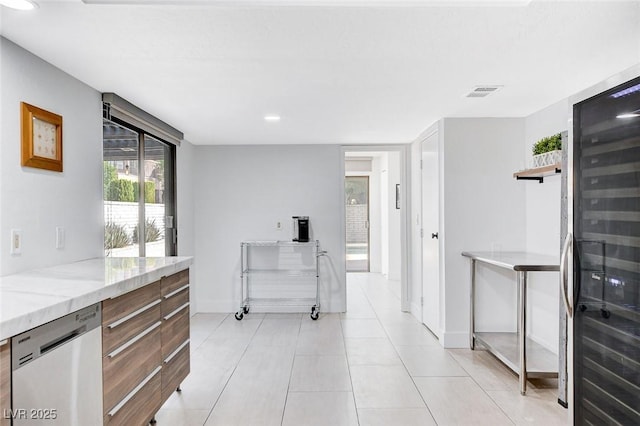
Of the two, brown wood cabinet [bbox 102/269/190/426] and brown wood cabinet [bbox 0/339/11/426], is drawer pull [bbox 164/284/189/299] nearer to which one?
brown wood cabinet [bbox 102/269/190/426]

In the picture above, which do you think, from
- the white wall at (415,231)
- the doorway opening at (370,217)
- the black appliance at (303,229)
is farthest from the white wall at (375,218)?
the black appliance at (303,229)

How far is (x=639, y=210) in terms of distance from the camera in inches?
60.2

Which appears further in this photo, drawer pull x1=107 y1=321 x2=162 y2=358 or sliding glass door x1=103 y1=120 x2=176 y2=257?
sliding glass door x1=103 y1=120 x2=176 y2=257

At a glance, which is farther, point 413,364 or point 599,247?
point 413,364

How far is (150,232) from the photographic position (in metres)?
3.92

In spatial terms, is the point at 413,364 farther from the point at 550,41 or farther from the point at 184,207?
the point at 184,207

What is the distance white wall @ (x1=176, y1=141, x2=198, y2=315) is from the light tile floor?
0.91m

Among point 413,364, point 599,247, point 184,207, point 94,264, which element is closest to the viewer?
point 599,247

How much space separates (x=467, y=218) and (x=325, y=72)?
7.01 feet

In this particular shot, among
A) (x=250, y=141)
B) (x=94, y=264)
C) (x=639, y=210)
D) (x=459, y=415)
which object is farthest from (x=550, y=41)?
(x=250, y=141)

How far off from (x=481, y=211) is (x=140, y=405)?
3.19 metres

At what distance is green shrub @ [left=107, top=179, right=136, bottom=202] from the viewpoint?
124 inches

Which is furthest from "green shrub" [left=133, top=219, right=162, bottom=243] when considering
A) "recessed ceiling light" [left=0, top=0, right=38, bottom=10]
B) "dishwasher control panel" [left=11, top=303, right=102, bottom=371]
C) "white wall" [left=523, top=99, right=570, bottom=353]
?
"white wall" [left=523, top=99, right=570, bottom=353]

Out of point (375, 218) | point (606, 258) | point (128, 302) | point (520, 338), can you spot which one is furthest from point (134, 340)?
point (375, 218)
